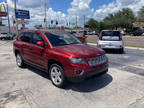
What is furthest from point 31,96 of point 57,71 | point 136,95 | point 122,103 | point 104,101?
point 136,95

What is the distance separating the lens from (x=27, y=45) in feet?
16.9

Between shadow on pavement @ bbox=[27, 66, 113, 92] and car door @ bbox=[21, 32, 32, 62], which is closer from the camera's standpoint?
shadow on pavement @ bbox=[27, 66, 113, 92]

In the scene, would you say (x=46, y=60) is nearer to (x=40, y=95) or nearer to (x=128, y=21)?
(x=40, y=95)

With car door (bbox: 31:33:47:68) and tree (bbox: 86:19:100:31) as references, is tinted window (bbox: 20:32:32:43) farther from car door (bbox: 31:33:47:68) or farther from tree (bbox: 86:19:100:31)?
tree (bbox: 86:19:100:31)

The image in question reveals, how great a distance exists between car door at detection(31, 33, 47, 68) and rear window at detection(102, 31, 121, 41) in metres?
6.67

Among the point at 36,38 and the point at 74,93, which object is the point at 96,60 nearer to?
the point at 74,93

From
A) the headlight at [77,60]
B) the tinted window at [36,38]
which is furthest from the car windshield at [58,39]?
the headlight at [77,60]

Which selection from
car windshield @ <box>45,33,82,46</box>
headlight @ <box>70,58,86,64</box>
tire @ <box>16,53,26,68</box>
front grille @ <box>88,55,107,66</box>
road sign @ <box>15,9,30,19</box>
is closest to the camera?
headlight @ <box>70,58,86,64</box>

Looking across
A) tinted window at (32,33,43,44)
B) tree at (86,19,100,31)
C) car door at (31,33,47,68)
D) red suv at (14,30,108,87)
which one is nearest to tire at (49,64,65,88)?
red suv at (14,30,108,87)

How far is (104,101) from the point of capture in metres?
3.23

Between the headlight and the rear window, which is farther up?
the rear window

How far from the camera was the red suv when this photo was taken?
346 centimetres

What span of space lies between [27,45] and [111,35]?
7220mm

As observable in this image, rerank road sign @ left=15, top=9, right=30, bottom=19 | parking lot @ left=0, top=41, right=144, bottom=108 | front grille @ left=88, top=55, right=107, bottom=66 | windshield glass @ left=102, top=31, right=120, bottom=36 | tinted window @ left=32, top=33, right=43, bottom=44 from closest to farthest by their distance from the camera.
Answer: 1. parking lot @ left=0, top=41, right=144, bottom=108
2. front grille @ left=88, top=55, right=107, bottom=66
3. tinted window @ left=32, top=33, right=43, bottom=44
4. windshield glass @ left=102, top=31, right=120, bottom=36
5. road sign @ left=15, top=9, right=30, bottom=19
